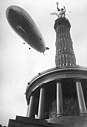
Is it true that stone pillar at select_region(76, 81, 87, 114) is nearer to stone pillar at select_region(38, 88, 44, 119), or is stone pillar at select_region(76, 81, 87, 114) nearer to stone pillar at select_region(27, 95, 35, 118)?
stone pillar at select_region(38, 88, 44, 119)

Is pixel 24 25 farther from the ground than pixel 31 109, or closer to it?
farther from the ground

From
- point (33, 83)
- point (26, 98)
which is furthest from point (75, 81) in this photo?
point (26, 98)

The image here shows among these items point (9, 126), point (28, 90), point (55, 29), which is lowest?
point (9, 126)

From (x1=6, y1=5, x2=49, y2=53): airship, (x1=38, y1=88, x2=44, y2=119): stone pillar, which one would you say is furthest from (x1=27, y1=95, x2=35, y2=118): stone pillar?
(x1=6, y1=5, x2=49, y2=53): airship

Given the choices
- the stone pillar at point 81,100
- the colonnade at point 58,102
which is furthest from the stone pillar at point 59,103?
the stone pillar at point 81,100

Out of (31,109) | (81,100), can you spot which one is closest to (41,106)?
(31,109)

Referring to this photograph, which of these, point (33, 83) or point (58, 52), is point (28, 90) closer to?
point (33, 83)

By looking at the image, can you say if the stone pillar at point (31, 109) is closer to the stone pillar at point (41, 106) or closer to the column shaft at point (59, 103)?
the stone pillar at point (41, 106)

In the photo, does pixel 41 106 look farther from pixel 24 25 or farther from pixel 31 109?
pixel 24 25
